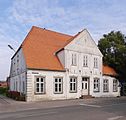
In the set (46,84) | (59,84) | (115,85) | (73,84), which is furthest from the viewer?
(115,85)

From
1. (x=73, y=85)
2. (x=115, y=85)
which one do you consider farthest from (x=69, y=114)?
(x=115, y=85)

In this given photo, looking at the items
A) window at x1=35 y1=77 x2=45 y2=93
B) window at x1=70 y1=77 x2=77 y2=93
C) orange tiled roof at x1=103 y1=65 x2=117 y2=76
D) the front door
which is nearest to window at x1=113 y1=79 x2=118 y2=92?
orange tiled roof at x1=103 y1=65 x2=117 y2=76

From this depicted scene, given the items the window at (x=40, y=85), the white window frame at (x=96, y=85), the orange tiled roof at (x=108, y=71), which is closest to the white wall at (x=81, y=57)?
the white window frame at (x=96, y=85)

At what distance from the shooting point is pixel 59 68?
34500 millimetres

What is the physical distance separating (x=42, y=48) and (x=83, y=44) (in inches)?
237

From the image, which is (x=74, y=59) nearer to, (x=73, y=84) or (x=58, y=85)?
(x=73, y=84)

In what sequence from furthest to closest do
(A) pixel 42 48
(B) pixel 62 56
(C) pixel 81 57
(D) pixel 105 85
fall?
1. (D) pixel 105 85
2. (C) pixel 81 57
3. (A) pixel 42 48
4. (B) pixel 62 56

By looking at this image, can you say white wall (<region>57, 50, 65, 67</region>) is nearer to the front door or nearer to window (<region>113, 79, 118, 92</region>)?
the front door

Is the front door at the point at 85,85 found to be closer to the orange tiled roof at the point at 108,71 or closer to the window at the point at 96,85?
the window at the point at 96,85

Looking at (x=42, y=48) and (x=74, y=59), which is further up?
(x=42, y=48)

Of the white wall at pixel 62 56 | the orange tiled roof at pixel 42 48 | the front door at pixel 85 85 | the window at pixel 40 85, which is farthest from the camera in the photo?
the front door at pixel 85 85

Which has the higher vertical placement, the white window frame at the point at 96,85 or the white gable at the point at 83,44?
the white gable at the point at 83,44

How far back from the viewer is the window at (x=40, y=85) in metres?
32.0

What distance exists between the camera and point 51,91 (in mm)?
33219
